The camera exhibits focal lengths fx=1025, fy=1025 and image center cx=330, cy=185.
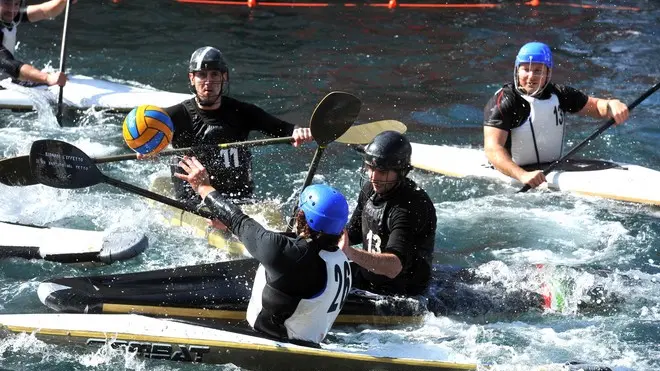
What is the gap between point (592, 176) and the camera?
8531 mm

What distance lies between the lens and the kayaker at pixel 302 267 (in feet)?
17.1

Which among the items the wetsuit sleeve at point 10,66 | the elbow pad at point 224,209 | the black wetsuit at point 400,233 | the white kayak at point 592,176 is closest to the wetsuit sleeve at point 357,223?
the black wetsuit at point 400,233

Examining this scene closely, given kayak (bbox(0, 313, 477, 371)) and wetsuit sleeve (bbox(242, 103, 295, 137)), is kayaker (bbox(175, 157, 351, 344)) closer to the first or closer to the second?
kayak (bbox(0, 313, 477, 371))

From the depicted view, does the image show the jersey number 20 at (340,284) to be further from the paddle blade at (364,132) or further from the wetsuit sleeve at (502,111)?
the wetsuit sleeve at (502,111)

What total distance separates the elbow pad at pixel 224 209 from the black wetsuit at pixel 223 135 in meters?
1.65

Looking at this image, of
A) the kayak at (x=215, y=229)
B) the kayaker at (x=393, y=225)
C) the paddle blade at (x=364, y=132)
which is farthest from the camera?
the paddle blade at (x=364, y=132)

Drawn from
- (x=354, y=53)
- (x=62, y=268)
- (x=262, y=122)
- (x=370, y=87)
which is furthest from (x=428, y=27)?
(x=62, y=268)

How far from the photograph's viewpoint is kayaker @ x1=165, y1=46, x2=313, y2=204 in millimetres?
7305

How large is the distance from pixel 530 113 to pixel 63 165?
3750 mm

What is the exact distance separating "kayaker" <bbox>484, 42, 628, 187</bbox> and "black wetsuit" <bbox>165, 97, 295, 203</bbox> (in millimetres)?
1756

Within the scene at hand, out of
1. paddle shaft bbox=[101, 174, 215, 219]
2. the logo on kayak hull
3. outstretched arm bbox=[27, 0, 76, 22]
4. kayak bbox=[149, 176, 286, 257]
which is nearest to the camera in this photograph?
the logo on kayak hull

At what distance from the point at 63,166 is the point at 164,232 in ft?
3.98

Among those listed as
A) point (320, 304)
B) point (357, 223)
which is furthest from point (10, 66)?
point (320, 304)

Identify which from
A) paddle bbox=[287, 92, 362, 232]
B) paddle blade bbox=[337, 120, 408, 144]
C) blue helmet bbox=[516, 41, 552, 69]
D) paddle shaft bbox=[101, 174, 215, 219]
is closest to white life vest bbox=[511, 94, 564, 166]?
blue helmet bbox=[516, 41, 552, 69]
